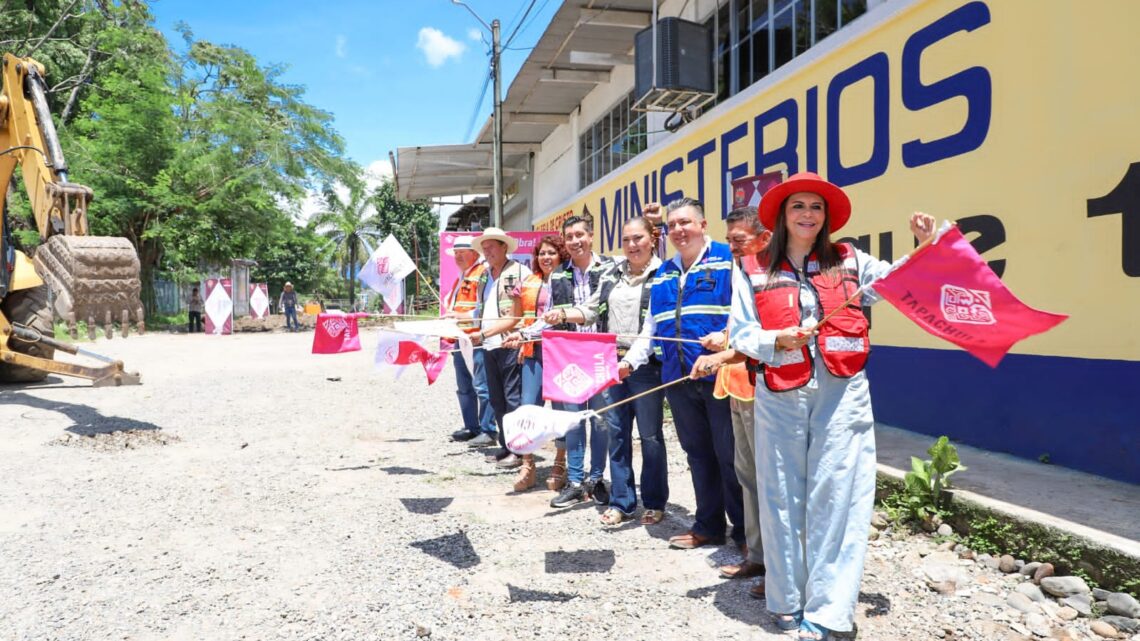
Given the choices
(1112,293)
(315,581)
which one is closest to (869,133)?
(1112,293)

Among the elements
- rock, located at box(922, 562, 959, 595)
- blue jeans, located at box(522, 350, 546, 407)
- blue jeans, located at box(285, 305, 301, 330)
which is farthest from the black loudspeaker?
blue jeans, located at box(285, 305, 301, 330)

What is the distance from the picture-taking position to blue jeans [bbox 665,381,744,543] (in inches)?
150

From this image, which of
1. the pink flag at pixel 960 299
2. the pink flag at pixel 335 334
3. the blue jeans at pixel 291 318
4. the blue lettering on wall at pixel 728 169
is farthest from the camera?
the blue jeans at pixel 291 318

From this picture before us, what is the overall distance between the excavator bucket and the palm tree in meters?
25.9

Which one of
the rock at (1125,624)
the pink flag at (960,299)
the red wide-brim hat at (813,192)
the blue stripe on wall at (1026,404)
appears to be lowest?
the rock at (1125,624)

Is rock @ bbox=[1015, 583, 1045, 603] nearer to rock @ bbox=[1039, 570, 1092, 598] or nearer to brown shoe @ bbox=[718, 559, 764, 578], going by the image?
rock @ bbox=[1039, 570, 1092, 598]

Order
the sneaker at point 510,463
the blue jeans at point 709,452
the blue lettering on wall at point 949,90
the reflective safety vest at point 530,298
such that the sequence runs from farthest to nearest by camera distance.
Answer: the sneaker at point 510,463, the reflective safety vest at point 530,298, the blue lettering on wall at point 949,90, the blue jeans at point 709,452

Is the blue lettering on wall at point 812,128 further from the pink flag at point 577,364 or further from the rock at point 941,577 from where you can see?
the rock at point 941,577

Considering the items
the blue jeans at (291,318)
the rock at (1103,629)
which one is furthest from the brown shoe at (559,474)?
the blue jeans at (291,318)

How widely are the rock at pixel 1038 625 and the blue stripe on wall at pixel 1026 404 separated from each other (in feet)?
5.87

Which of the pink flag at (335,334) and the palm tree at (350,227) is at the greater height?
the palm tree at (350,227)

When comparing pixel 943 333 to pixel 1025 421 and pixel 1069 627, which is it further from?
pixel 1025 421

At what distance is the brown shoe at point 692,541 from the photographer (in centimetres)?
404

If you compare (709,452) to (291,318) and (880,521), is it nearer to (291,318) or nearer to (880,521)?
(880,521)
